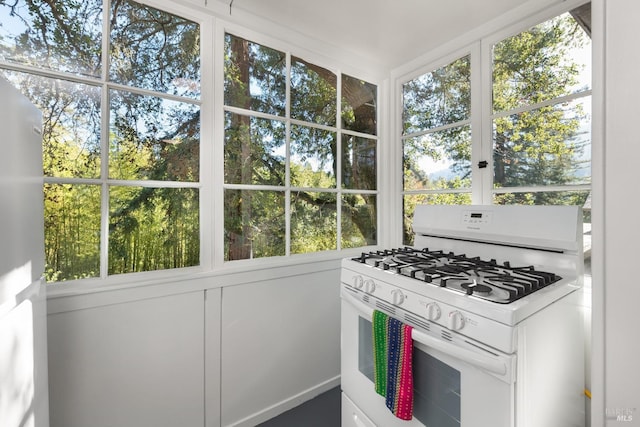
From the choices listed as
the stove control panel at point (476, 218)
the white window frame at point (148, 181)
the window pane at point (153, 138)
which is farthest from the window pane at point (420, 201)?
the window pane at point (153, 138)

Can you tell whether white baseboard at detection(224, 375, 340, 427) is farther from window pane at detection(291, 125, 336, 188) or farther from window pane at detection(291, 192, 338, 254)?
window pane at detection(291, 125, 336, 188)

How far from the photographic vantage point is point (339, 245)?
2.11 meters

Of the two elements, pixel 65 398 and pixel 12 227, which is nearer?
pixel 12 227

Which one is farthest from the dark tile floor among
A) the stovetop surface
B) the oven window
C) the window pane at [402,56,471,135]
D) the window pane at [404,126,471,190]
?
the window pane at [402,56,471,135]

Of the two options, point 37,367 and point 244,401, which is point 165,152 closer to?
point 37,367

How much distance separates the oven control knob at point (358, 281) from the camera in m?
1.35

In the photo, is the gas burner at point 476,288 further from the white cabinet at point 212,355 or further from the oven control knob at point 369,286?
the white cabinet at point 212,355

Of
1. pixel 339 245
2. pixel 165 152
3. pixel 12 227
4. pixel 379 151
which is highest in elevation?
pixel 379 151

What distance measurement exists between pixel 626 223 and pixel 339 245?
163 centimetres

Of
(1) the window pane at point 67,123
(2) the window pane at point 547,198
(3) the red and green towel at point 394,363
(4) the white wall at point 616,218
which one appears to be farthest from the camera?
(2) the window pane at point 547,198

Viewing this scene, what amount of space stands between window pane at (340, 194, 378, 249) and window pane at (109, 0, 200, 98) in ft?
4.18

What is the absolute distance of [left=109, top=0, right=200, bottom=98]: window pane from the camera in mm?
1339

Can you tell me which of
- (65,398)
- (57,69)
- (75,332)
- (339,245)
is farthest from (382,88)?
(65,398)

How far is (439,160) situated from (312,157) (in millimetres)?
934
